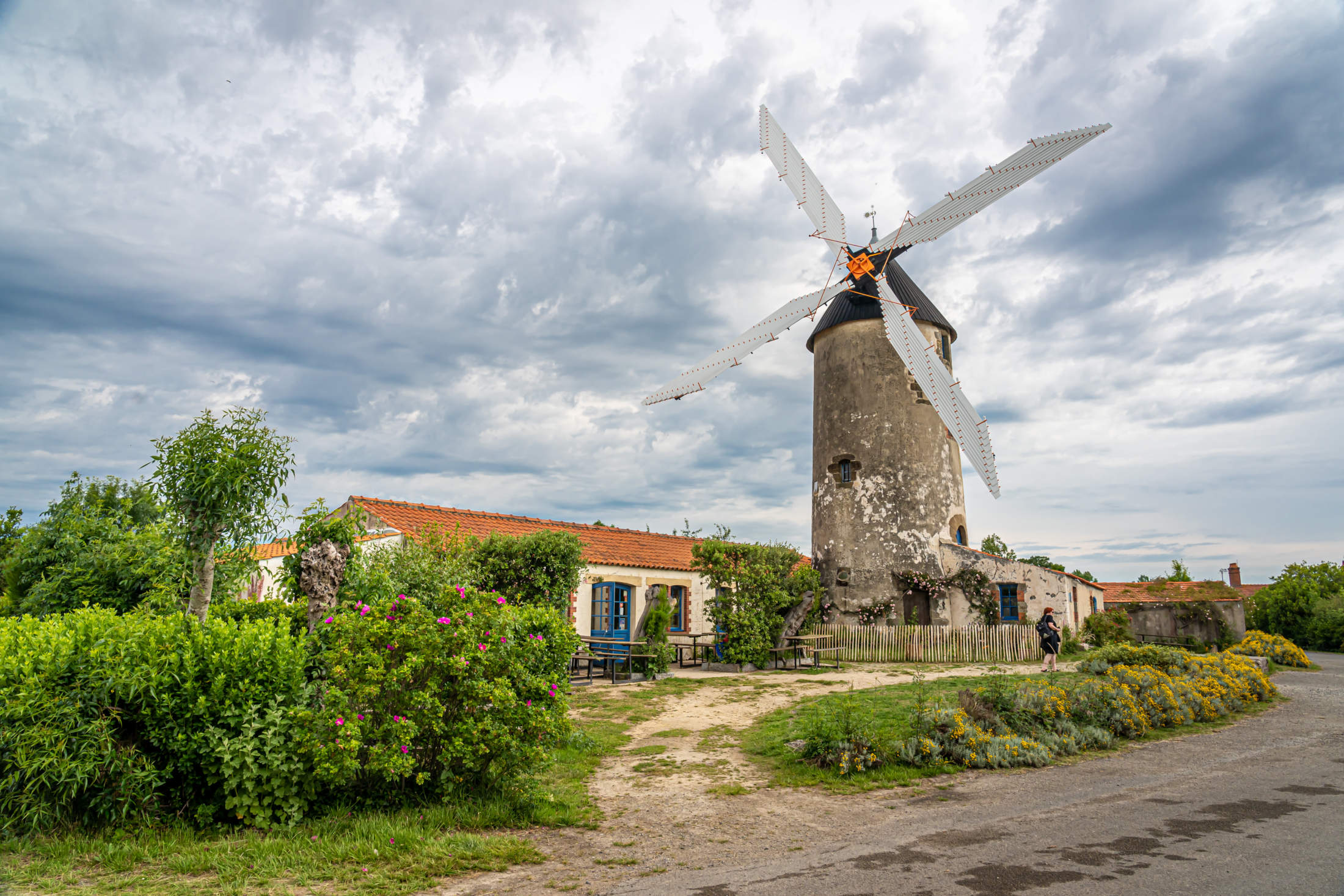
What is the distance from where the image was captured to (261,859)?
455 centimetres

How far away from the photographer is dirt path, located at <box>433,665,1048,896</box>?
4590 mm

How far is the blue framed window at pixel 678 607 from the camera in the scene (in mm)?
21000

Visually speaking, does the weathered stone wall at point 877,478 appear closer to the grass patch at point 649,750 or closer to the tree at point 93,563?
the grass patch at point 649,750

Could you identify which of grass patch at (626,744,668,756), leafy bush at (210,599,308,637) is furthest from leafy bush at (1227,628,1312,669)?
leafy bush at (210,599,308,637)

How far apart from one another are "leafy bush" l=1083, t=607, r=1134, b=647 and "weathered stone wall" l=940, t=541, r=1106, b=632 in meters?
0.40

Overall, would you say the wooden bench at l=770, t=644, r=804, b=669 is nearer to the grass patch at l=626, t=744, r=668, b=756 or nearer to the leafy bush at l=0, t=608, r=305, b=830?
the grass patch at l=626, t=744, r=668, b=756

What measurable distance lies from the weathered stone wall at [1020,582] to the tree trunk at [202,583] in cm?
1662

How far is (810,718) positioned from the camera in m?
8.28

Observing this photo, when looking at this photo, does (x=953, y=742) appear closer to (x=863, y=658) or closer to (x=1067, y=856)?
(x=1067, y=856)

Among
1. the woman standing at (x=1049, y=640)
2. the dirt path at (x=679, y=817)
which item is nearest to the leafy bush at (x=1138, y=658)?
the woman standing at (x=1049, y=640)

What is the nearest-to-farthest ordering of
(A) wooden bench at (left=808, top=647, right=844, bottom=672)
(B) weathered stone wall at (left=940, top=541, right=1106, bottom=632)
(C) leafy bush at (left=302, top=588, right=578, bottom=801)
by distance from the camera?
1. (C) leafy bush at (left=302, top=588, right=578, bottom=801)
2. (A) wooden bench at (left=808, top=647, right=844, bottom=672)
3. (B) weathered stone wall at (left=940, top=541, right=1106, bottom=632)

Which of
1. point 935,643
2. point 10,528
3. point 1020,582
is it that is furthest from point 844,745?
point 10,528

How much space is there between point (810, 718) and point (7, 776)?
23.3 ft

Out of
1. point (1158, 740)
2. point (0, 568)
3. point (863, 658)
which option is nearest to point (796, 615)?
point (863, 658)
